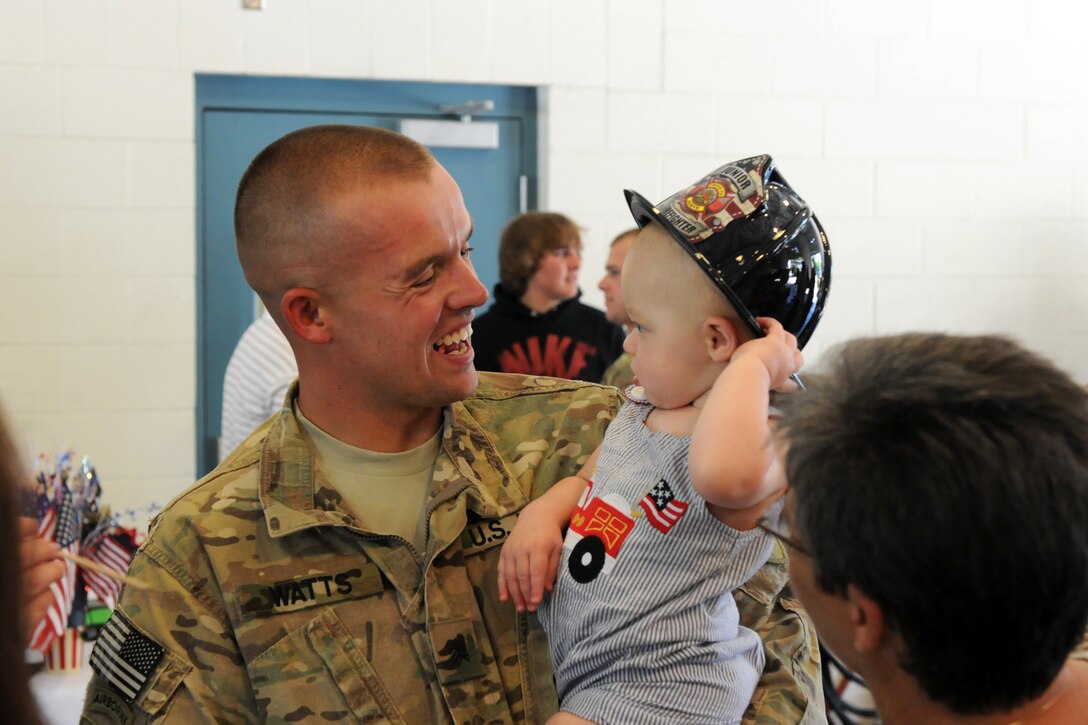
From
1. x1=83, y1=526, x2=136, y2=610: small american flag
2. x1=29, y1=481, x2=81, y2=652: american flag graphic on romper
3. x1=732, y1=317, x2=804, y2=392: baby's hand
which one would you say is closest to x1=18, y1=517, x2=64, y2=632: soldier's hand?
x1=732, y1=317, x2=804, y2=392: baby's hand

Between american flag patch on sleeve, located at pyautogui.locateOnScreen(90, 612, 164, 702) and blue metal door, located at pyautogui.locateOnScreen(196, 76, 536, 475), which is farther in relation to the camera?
blue metal door, located at pyautogui.locateOnScreen(196, 76, 536, 475)

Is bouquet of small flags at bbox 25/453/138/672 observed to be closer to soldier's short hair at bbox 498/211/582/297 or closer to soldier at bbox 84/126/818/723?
soldier at bbox 84/126/818/723

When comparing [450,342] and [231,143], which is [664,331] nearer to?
[450,342]

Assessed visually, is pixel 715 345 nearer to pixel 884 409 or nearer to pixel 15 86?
pixel 884 409

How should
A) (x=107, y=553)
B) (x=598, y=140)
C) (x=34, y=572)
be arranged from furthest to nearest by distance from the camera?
(x=598, y=140) → (x=107, y=553) → (x=34, y=572)

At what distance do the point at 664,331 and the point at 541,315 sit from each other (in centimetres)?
272

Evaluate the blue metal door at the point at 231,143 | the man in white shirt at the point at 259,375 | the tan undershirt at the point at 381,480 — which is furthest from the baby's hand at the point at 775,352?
the blue metal door at the point at 231,143

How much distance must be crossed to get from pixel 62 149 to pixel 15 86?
0.85 feet

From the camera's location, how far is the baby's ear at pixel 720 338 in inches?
63.3

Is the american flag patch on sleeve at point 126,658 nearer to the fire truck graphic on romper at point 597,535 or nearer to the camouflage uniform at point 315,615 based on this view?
the camouflage uniform at point 315,615

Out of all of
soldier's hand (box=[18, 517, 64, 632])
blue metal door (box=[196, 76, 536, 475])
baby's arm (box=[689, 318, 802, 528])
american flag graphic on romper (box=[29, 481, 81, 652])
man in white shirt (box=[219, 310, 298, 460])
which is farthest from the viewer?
blue metal door (box=[196, 76, 536, 475])

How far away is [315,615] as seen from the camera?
1644 mm

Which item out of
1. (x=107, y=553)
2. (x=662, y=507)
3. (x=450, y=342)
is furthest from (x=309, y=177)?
(x=107, y=553)

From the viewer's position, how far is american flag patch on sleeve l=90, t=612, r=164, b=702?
1.58 metres
